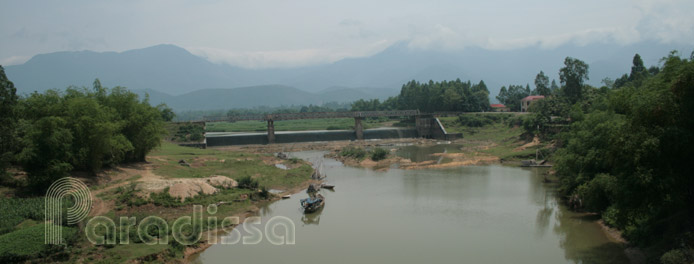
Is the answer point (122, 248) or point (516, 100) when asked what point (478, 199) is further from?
point (516, 100)

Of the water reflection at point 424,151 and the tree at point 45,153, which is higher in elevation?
the tree at point 45,153

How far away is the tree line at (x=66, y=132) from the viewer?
29.7 meters

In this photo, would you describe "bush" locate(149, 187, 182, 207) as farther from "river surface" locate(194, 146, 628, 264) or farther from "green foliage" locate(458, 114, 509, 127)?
"green foliage" locate(458, 114, 509, 127)

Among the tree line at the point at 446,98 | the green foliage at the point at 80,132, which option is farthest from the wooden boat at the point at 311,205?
the tree line at the point at 446,98

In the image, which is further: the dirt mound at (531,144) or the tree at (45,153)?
the dirt mound at (531,144)

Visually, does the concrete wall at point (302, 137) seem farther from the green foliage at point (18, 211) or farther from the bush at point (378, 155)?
the green foliage at point (18, 211)

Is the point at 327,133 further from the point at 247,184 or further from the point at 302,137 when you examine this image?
the point at 247,184

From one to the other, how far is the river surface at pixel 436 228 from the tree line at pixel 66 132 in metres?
13.0

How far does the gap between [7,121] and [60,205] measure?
427 inches

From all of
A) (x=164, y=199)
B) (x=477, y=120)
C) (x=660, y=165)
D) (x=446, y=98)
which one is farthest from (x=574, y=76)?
(x=164, y=199)

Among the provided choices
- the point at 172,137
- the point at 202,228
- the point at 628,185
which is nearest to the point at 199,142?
the point at 172,137

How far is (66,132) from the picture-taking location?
3086cm

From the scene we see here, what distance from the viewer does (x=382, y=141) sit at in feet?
289

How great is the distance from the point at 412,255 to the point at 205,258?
419 inches
